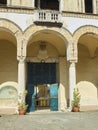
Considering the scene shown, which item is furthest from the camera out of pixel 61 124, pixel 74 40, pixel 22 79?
pixel 74 40

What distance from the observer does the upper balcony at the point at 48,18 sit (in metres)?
15.5

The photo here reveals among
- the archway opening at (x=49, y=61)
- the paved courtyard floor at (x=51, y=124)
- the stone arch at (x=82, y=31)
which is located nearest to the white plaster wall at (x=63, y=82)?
the archway opening at (x=49, y=61)

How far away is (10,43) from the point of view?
17.9 meters

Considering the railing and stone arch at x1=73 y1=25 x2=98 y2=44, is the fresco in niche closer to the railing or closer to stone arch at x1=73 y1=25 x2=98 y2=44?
the railing

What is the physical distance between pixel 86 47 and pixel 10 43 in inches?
222

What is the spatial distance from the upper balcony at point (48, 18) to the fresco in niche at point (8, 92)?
16.6ft

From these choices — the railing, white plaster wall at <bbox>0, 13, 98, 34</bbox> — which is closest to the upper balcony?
the railing

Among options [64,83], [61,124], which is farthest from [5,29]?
[61,124]

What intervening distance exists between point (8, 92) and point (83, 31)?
653 centimetres

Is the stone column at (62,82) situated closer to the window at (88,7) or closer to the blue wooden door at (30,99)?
the blue wooden door at (30,99)

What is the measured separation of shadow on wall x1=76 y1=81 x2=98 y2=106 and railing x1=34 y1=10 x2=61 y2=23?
17.8ft

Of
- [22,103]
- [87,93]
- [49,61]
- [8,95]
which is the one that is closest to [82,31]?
[49,61]

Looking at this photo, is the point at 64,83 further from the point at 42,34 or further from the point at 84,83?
the point at 42,34

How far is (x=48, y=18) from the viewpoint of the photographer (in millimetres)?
15750
